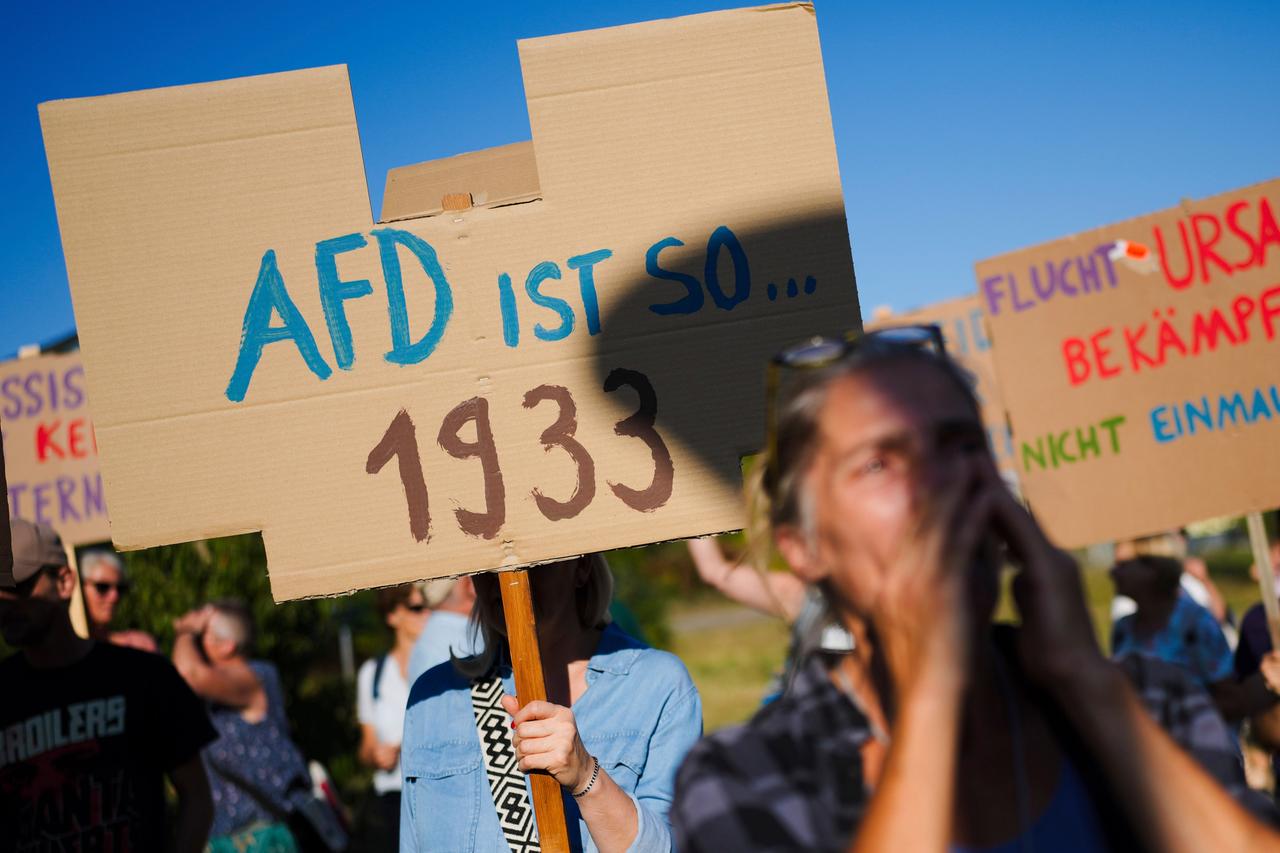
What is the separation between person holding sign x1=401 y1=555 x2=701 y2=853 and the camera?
2104 millimetres

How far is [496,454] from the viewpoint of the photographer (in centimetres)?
197

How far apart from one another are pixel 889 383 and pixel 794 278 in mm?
802

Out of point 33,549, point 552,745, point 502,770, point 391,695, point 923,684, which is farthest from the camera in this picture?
point 391,695

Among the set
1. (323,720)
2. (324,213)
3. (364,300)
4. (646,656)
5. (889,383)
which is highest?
(324,213)

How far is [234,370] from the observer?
1941mm

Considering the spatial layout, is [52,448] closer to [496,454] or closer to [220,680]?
[220,680]

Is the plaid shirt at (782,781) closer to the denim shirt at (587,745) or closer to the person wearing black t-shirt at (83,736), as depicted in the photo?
the denim shirt at (587,745)

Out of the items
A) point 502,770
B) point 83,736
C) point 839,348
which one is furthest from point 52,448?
point 839,348

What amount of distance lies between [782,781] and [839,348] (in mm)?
465

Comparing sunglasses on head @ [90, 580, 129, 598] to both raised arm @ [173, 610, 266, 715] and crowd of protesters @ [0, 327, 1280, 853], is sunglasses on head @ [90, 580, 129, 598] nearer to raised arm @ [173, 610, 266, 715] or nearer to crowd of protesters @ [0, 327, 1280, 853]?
raised arm @ [173, 610, 266, 715]

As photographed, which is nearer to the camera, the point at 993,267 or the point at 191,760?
the point at 191,760

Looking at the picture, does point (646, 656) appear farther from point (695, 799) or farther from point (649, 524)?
point (695, 799)

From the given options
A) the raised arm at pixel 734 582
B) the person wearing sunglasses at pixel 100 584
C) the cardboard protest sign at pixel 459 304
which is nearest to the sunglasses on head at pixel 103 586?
the person wearing sunglasses at pixel 100 584

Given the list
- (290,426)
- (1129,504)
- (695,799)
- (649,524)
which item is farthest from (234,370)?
(1129,504)
